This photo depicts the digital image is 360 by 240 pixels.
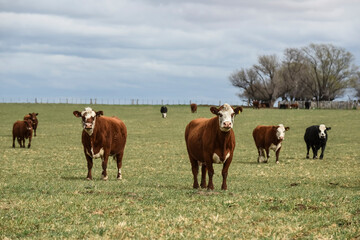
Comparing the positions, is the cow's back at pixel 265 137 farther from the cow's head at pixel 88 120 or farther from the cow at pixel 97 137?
the cow's head at pixel 88 120

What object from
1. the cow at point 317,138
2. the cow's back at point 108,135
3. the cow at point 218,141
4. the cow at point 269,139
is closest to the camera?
the cow at point 218,141

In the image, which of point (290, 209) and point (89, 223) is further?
point (290, 209)

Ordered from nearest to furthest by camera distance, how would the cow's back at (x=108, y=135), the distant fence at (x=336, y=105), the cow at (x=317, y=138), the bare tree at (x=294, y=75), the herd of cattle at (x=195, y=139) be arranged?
the herd of cattle at (x=195, y=139), the cow's back at (x=108, y=135), the cow at (x=317, y=138), the distant fence at (x=336, y=105), the bare tree at (x=294, y=75)

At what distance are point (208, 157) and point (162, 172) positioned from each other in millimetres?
8028

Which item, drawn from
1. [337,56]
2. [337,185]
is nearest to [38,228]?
[337,185]

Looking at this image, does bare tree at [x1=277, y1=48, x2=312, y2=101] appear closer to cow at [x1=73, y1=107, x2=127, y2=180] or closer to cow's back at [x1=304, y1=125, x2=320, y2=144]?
cow's back at [x1=304, y1=125, x2=320, y2=144]

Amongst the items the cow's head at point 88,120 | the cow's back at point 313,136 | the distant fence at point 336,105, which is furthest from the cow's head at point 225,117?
the distant fence at point 336,105

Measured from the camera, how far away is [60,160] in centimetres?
2447

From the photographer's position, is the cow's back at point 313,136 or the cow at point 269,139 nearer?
the cow at point 269,139

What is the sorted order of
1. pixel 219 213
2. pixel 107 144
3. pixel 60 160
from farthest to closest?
pixel 60 160 → pixel 107 144 → pixel 219 213

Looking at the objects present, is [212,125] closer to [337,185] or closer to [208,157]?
[208,157]

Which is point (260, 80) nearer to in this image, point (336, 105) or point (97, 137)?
point (336, 105)

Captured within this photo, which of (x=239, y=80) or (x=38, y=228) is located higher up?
(x=239, y=80)

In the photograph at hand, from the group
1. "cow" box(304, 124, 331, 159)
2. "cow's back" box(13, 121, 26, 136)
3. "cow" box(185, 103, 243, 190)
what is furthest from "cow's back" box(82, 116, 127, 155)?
"cow's back" box(13, 121, 26, 136)
